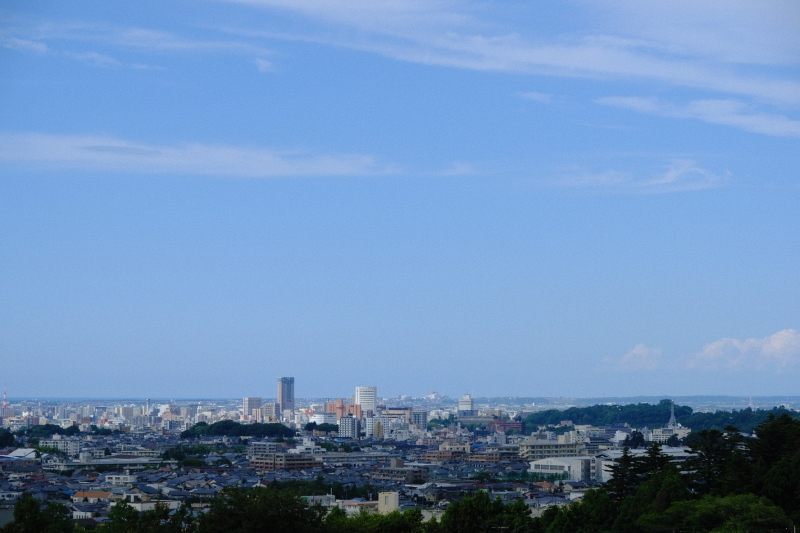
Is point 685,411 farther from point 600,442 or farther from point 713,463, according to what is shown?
point 713,463

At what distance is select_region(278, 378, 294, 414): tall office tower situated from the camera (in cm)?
12403

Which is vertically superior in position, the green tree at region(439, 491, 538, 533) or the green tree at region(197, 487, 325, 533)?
the green tree at region(197, 487, 325, 533)

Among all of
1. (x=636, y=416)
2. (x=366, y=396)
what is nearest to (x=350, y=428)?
(x=636, y=416)

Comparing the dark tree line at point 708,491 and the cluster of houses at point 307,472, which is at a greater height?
the dark tree line at point 708,491

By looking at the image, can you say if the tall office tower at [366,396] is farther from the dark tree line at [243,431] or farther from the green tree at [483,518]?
the green tree at [483,518]

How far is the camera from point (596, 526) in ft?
56.7

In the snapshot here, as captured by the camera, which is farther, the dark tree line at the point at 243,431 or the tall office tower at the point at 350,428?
the tall office tower at the point at 350,428

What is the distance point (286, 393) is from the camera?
125m

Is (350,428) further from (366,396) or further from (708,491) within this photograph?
(708,491)

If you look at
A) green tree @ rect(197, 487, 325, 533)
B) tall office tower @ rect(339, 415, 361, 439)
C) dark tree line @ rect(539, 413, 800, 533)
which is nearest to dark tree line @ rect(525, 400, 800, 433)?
tall office tower @ rect(339, 415, 361, 439)

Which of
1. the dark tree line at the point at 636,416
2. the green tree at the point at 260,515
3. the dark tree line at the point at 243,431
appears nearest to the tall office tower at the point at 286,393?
the dark tree line at the point at 636,416

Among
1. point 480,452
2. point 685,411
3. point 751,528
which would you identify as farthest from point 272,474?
point 685,411

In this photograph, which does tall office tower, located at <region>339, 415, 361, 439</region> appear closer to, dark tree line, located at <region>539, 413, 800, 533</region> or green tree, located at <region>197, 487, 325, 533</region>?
dark tree line, located at <region>539, 413, 800, 533</region>

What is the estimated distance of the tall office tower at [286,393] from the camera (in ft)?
407
